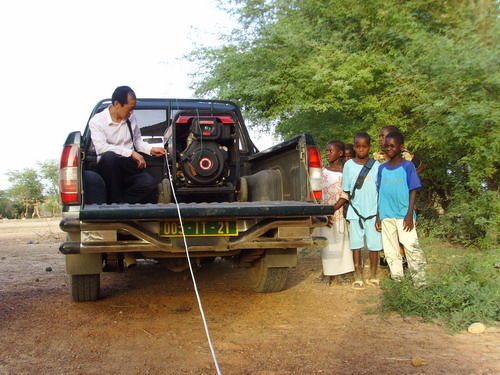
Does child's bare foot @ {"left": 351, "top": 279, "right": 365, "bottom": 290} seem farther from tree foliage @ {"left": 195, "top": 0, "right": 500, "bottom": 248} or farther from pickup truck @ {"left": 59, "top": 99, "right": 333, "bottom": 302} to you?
tree foliage @ {"left": 195, "top": 0, "right": 500, "bottom": 248}

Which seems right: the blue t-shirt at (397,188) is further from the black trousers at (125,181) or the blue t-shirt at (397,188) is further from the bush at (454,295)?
the black trousers at (125,181)

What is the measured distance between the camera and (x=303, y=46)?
8.37 m

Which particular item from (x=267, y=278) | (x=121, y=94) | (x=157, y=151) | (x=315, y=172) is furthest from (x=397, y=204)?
(x=121, y=94)

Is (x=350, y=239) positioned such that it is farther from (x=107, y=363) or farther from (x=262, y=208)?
(x=107, y=363)

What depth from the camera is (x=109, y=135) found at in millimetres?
4332

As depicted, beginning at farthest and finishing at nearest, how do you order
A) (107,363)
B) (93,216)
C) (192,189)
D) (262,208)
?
(192,189)
(262,208)
(93,216)
(107,363)

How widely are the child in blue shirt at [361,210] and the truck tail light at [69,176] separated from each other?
104 inches

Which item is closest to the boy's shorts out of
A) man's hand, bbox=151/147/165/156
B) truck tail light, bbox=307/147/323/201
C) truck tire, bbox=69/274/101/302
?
truck tail light, bbox=307/147/323/201

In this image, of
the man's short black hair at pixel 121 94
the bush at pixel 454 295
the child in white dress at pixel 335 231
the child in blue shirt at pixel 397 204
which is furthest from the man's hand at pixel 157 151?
the bush at pixel 454 295

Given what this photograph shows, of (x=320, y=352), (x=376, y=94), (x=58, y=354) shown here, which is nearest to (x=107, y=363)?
(x=58, y=354)

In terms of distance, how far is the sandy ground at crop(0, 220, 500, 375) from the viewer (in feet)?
9.07

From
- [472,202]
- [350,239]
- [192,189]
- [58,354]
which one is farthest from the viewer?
[472,202]

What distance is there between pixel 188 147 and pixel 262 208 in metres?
1.10

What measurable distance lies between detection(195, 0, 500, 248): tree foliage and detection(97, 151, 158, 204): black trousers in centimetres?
395
